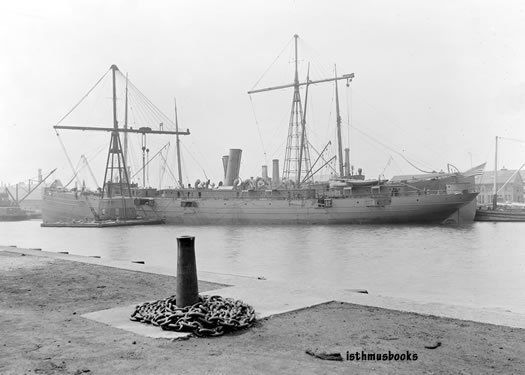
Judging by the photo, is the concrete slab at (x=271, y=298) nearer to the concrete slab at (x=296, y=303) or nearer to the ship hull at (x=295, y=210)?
the concrete slab at (x=296, y=303)

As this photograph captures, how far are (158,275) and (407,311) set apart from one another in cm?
448

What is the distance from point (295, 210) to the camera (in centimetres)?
4606

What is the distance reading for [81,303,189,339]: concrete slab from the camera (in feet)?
14.2

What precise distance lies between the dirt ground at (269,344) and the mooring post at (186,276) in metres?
0.78

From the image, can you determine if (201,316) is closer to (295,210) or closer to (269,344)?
(269,344)

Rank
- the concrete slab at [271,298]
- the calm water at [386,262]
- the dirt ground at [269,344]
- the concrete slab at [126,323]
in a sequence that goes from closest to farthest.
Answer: the dirt ground at [269,344], the concrete slab at [126,323], the concrete slab at [271,298], the calm water at [386,262]

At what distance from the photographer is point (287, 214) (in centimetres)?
4622

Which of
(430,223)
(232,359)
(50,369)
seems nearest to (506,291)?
(232,359)

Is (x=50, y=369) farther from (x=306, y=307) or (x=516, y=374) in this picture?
(x=516, y=374)

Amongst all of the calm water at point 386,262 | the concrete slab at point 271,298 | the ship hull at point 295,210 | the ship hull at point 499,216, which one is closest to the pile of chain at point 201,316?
the concrete slab at point 271,298

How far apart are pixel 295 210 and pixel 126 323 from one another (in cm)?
4151

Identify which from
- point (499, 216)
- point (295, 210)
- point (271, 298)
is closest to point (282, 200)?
point (295, 210)

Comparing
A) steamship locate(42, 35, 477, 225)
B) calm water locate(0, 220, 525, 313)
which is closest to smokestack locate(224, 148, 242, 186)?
steamship locate(42, 35, 477, 225)

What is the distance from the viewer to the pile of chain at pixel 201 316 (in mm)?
4426
